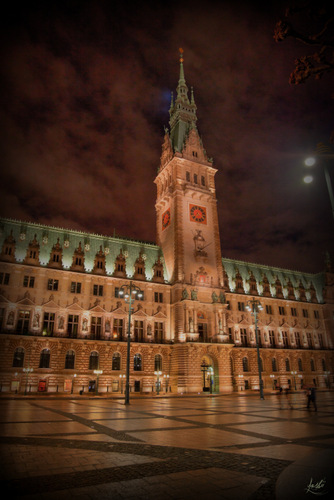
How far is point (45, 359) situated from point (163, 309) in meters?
19.7

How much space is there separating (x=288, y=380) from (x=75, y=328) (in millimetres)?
42938

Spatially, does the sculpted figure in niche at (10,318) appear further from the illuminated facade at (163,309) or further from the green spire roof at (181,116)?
the green spire roof at (181,116)

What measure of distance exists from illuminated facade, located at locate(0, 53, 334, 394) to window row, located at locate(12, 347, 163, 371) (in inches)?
5.3

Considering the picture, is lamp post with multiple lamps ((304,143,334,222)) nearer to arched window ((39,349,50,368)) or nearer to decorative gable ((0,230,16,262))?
arched window ((39,349,50,368))

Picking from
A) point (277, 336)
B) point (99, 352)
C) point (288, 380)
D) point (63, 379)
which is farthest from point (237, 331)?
point (63, 379)

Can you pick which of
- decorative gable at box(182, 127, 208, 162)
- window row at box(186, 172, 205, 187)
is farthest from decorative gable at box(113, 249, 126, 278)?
decorative gable at box(182, 127, 208, 162)

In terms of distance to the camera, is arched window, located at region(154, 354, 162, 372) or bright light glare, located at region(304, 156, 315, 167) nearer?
bright light glare, located at region(304, 156, 315, 167)

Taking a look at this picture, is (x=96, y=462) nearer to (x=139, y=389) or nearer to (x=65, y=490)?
(x=65, y=490)

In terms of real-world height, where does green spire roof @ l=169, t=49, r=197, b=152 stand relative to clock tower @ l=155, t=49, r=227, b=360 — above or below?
above

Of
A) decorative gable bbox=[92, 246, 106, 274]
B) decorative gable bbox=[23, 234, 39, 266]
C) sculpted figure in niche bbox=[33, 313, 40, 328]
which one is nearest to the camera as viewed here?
sculpted figure in niche bbox=[33, 313, 40, 328]

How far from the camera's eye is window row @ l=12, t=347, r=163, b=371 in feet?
144

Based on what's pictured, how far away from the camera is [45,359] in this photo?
45406 mm

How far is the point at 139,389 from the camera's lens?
5069cm

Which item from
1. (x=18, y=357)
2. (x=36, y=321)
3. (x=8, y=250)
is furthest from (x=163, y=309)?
(x=8, y=250)
